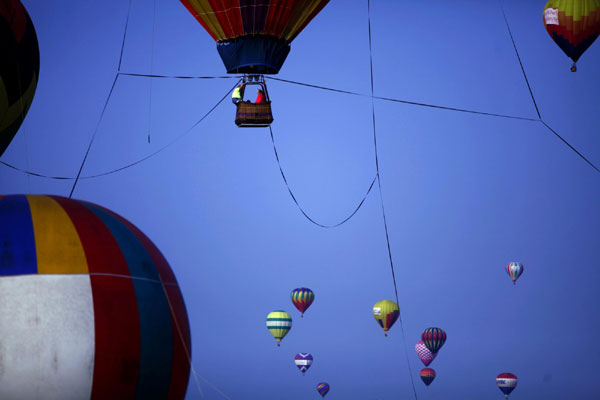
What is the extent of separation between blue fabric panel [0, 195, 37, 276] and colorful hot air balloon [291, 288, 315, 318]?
1434 inches

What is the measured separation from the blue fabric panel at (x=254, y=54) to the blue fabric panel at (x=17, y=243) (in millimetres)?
10552

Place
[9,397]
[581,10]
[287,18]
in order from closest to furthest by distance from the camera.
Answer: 1. [9,397]
2. [287,18]
3. [581,10]

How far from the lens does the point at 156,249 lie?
5.50 m

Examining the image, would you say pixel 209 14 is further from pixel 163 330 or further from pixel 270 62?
pixel 163 330

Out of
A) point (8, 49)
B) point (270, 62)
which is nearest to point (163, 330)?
point (8, 49)

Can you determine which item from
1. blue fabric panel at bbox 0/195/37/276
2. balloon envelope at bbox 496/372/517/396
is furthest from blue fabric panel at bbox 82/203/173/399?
balloon envelope at bbox 496/372/517/396

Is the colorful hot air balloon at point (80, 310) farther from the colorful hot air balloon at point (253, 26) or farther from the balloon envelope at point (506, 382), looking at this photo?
the balloon envelope at point (506, 382)

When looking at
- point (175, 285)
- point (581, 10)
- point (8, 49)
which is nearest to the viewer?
point (175, 285)

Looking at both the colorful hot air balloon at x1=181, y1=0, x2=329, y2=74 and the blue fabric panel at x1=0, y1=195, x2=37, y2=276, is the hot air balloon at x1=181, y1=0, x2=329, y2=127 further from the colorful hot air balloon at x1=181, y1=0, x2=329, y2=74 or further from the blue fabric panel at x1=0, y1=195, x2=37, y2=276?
the blue fabric panel at x1=0, y1=195, x2=37, y2=276

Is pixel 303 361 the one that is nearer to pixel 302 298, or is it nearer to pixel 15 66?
pixel 302 298

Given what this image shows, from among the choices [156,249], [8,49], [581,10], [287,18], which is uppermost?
[581,10]

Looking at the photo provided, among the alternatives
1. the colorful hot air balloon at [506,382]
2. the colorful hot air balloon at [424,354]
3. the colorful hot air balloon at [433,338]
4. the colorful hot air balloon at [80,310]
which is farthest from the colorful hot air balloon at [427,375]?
the colorful hot air balloon at [80,310]

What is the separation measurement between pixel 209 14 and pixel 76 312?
1108 centimetres

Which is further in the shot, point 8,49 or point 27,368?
point 8,49
